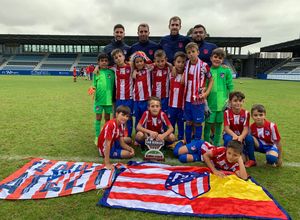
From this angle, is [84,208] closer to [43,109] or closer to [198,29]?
[198,29]

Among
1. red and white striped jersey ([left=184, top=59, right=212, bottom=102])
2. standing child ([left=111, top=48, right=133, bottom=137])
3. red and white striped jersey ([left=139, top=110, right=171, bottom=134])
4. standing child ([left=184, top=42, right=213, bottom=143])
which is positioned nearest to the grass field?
red and white striped jersey ([left=139, top=110, right=171, bottom=134])

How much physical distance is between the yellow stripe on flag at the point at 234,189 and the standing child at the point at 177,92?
1.69 m

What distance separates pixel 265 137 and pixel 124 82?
2636 millimetres

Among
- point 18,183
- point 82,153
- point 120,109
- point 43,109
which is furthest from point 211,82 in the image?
point 43,109

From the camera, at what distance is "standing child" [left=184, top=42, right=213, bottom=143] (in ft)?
13.7

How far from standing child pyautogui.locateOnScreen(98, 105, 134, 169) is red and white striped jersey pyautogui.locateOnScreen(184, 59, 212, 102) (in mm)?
1149

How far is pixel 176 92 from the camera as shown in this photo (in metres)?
4.49

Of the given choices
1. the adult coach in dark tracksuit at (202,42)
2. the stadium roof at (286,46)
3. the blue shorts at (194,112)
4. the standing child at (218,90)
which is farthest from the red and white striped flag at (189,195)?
the stadium roof at (286,46)

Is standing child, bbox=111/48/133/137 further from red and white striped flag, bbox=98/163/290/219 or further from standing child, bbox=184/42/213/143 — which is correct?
red and white striped flag, bbox=98/163/290/219

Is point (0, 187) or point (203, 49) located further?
point (203, 49)

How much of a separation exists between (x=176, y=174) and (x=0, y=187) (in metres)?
2.13

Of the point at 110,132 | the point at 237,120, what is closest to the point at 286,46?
the point at 237,120

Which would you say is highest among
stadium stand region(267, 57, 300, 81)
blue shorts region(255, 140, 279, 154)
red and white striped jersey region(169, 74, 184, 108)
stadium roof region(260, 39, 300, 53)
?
stadium roof region(260, 39, 300, 53)

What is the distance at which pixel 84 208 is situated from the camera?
257 centimetres
